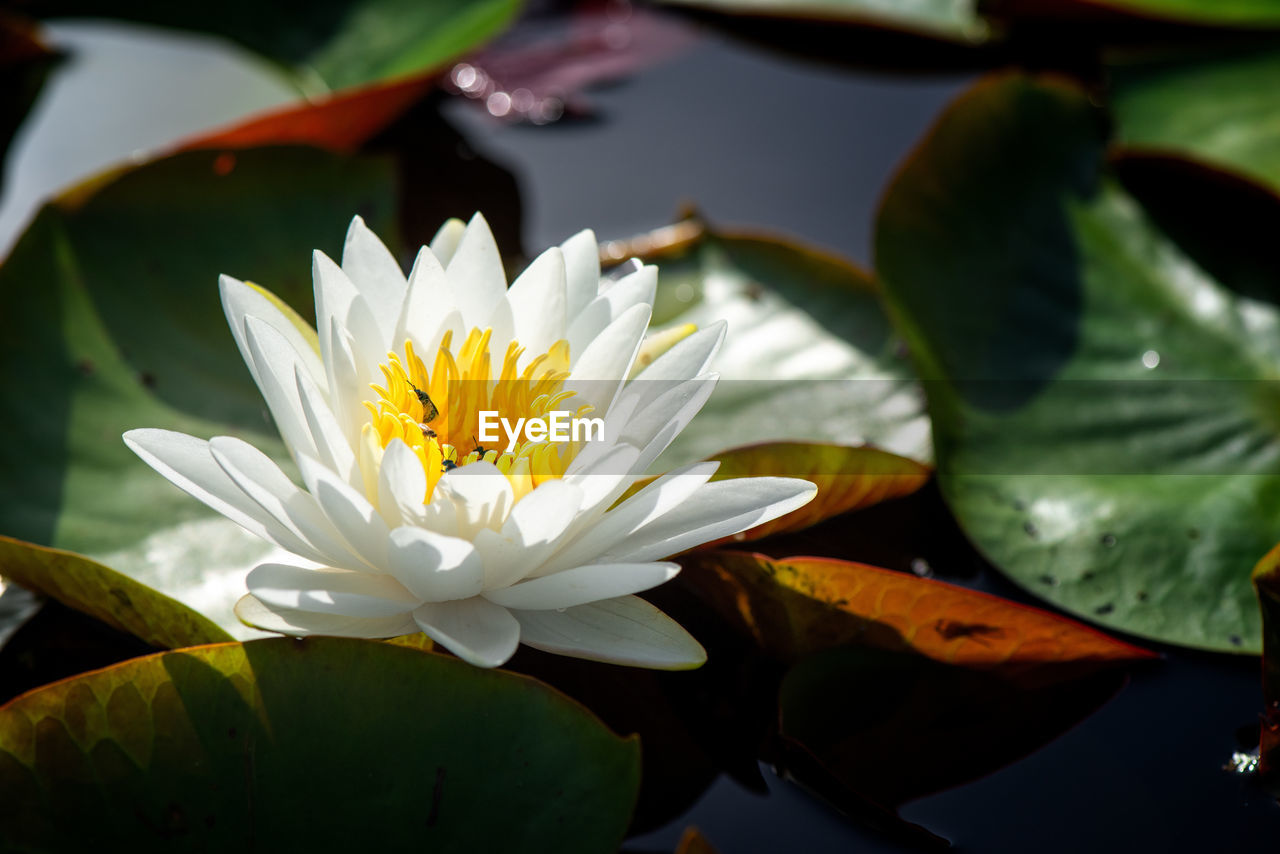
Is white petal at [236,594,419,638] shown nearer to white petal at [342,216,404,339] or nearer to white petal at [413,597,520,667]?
white petal at [413,597,520,667]

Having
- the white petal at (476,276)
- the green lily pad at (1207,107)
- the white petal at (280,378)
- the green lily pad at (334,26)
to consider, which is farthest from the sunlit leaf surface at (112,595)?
the green lily pad at (1207,107)

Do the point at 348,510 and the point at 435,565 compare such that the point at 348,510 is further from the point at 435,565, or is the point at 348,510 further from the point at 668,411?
the point at 668,411

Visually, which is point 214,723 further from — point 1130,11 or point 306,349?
point 1130,11

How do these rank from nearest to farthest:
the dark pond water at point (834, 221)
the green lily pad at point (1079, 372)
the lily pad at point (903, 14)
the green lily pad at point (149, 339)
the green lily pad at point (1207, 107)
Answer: the dark pond water at point (834, 221)
the green lily pad at point (149, 339)
the green lily pad at point (1079, 372)
the green lily pad at point (1207, 107)
the lily pad at point (903, 14)

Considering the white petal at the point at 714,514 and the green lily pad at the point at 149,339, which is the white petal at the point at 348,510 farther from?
the green lily pad at the point at 149,339

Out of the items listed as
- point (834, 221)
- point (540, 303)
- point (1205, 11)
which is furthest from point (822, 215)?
point (540, 303)
